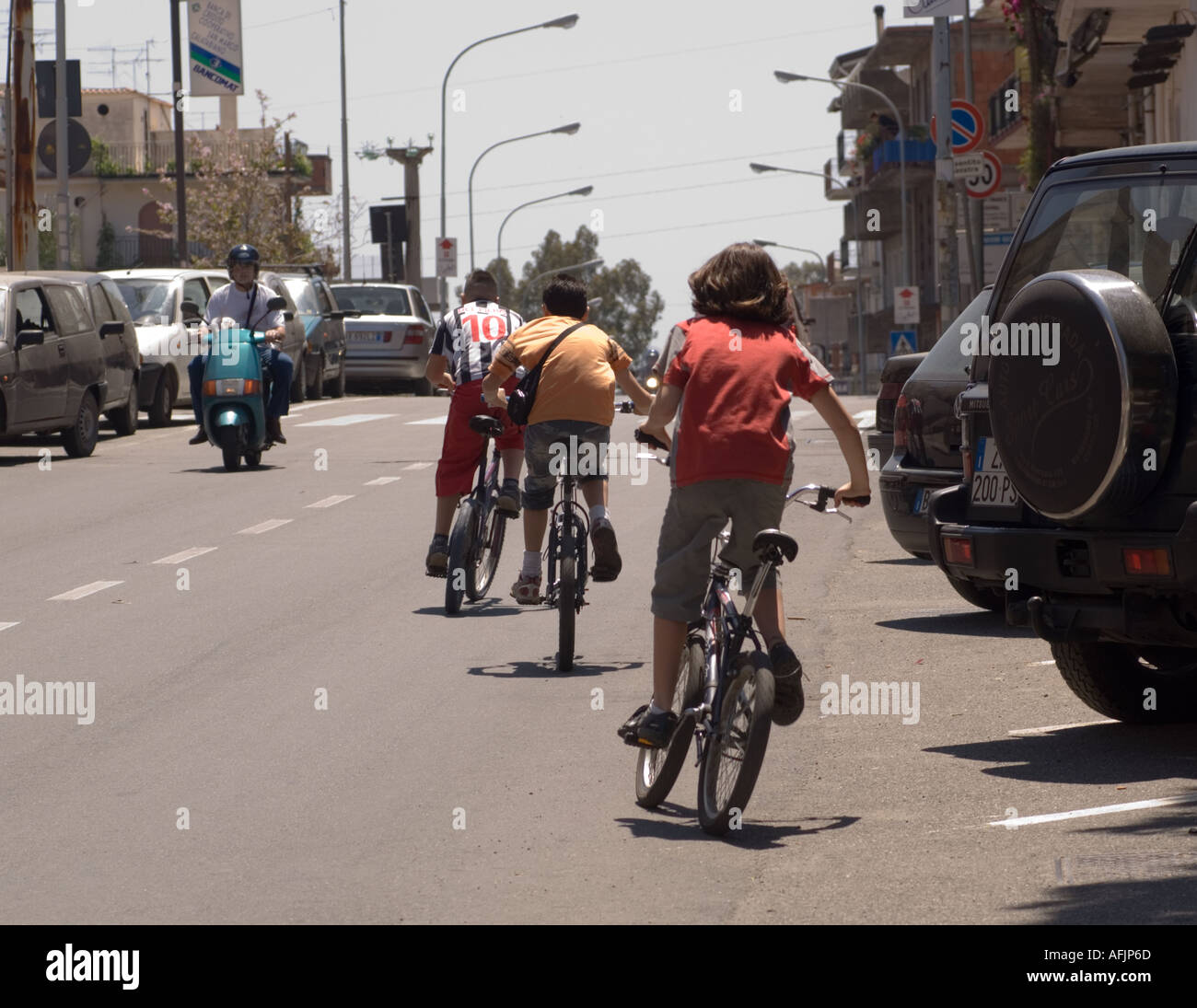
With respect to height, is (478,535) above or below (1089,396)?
below

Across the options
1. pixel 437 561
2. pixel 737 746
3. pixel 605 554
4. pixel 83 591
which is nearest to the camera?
pixel 737 746

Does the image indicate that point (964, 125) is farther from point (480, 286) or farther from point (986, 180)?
point (480, 286)

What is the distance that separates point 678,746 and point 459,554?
15.1ft

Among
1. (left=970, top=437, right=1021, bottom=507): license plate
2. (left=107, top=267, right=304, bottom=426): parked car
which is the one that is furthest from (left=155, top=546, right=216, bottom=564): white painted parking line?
(left=107, top=267, right=304, bottom=426): parked car

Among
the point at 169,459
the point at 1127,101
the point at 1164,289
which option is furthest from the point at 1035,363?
the point at 1127,101

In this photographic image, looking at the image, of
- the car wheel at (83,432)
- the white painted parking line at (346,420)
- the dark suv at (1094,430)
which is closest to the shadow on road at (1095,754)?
the dark suv at (1094,430)

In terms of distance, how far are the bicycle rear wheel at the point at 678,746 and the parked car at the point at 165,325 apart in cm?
1747

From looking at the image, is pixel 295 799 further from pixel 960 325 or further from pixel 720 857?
pixel 960 325

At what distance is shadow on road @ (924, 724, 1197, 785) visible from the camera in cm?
737

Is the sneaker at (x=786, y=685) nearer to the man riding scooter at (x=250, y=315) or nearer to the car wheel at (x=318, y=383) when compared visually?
the man riding scooter at (x=250, y=315)

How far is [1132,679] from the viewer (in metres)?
8.17

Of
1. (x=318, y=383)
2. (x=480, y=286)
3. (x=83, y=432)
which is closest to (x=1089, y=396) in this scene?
(x=480, y=286)

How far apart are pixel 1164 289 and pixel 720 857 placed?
256cm

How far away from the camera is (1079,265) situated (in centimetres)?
787
